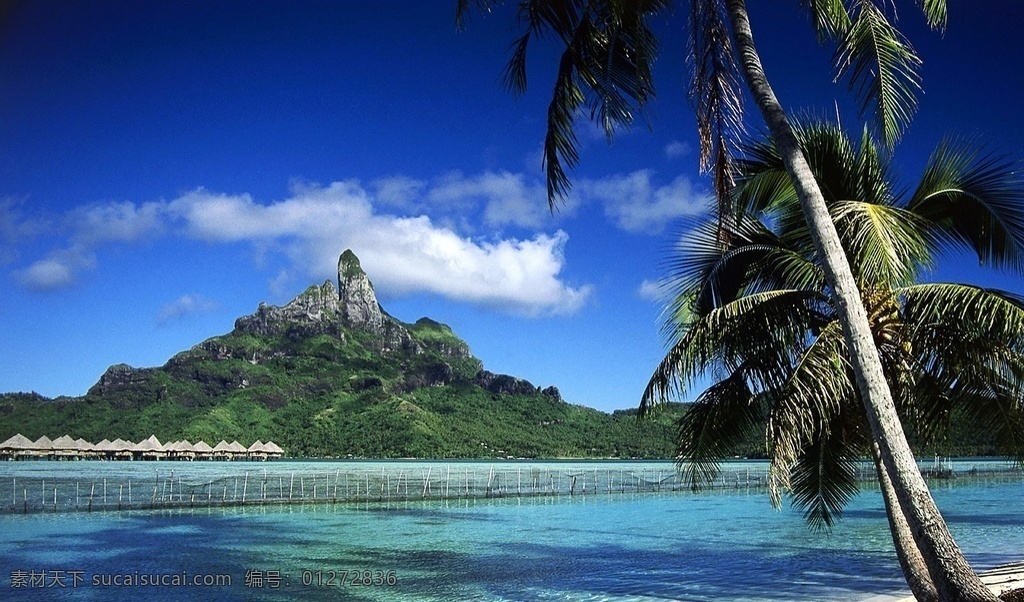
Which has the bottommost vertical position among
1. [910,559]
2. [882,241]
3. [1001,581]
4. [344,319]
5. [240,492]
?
[240,492]

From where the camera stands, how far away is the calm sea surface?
11.9m

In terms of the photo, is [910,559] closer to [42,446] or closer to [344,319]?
[42,446]

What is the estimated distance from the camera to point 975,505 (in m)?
30.3

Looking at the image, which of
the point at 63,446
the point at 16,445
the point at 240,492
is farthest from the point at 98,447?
the point at 240,492

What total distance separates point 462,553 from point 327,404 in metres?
94.5

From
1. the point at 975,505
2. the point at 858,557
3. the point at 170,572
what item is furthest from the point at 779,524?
the point at 170,572

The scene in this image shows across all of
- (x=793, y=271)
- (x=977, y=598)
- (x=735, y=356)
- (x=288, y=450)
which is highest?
(x=793, y=271)

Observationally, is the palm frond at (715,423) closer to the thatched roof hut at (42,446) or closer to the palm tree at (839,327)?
the palm tree at (839,327)

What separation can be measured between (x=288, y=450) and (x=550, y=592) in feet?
285

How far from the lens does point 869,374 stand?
14.0 feet

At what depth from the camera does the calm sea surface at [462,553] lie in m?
11.9

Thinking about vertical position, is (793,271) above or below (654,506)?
above

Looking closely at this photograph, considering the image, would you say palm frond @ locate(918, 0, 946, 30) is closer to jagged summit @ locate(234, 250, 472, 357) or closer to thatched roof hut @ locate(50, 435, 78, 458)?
thatched roof hut @ locate(50, 435, 78, 458)

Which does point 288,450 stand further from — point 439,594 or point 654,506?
point 439,594
